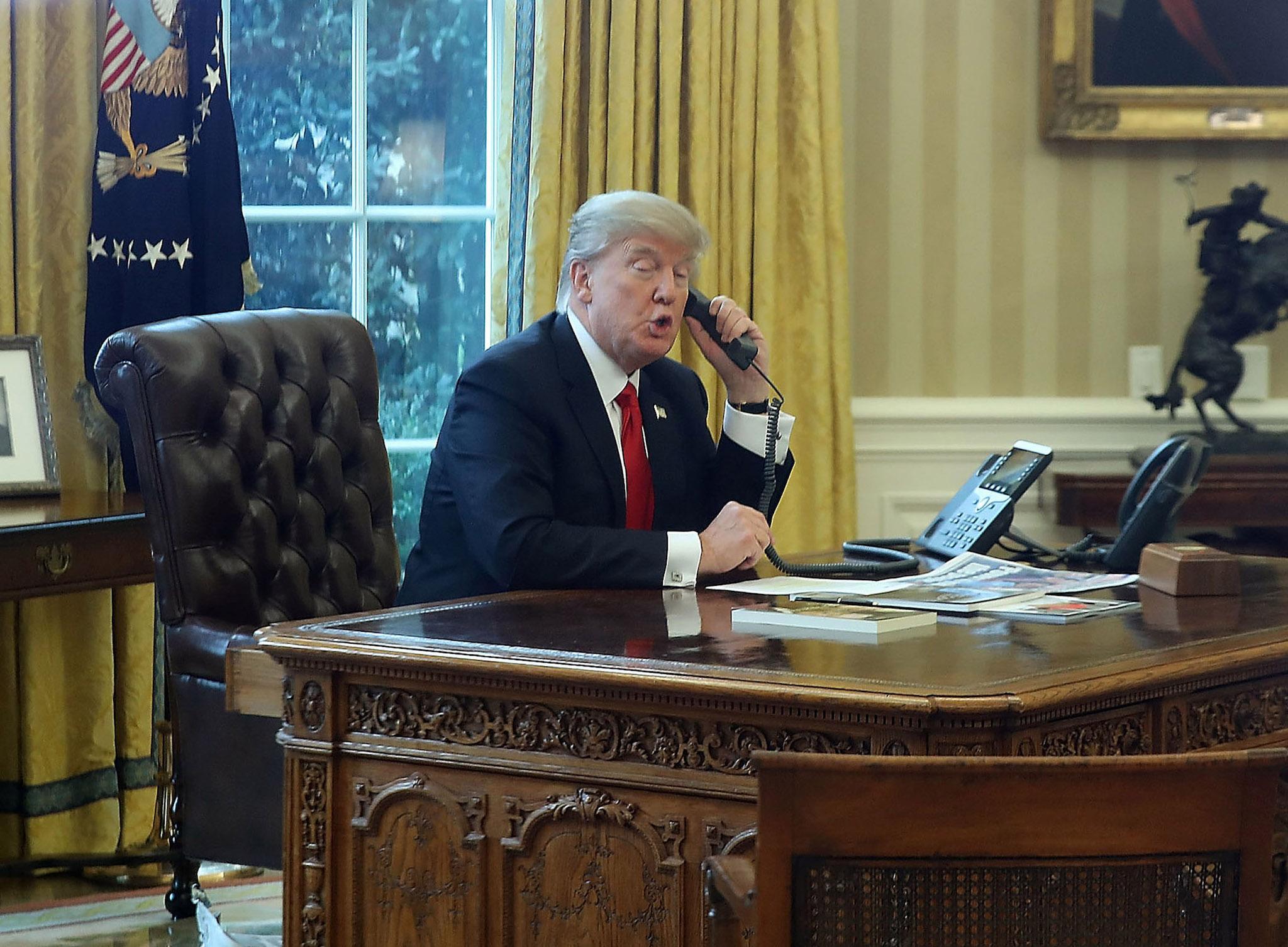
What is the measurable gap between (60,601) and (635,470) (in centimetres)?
172

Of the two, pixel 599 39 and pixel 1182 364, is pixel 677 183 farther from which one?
pixel 1182 364

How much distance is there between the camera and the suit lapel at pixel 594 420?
2.66 m

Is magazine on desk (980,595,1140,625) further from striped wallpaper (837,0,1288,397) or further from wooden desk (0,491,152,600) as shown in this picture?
striped wallpaper (837,0,1288,397)

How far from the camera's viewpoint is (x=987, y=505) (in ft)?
9.02

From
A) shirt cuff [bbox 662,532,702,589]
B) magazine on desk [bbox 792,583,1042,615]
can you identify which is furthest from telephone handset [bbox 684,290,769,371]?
magazine on desk [bbox 792,583,1042,615]

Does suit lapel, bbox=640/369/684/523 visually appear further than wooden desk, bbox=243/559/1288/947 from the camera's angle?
Yes

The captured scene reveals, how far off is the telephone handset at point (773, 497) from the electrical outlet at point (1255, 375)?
1.96m

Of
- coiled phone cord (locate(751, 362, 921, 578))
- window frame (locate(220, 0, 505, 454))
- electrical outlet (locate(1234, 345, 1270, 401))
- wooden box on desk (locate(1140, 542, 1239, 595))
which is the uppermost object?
window frame (locate(220, 0, 505, 454))

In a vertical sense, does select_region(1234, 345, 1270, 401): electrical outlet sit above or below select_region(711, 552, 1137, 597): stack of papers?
above

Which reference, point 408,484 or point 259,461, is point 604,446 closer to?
point 259,461

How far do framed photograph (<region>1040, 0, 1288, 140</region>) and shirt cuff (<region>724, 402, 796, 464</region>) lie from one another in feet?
5.91

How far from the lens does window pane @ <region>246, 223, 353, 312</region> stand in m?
4.29

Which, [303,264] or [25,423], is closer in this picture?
[25,423]

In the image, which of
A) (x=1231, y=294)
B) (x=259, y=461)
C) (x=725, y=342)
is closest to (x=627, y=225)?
(x=725, y=342)
